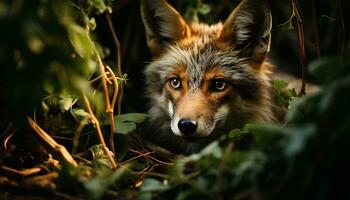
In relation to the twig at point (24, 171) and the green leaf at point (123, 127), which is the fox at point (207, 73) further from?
the twig at point (24, 171)

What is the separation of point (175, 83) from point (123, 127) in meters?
0.80

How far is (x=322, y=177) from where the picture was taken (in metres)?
2.02

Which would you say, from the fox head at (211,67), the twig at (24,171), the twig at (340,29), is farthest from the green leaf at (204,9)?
the twig at (24,171)

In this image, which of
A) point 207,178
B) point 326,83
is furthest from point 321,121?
point 207,178

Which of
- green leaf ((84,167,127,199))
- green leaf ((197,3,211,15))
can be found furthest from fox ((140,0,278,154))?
green leaf ((84,167,127,199))

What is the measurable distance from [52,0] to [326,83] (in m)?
1.35

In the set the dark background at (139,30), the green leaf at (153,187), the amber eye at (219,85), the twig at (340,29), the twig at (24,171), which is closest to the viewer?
the green leaf at (153,187)

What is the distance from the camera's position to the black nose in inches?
141

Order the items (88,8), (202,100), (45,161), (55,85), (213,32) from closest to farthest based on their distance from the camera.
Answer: (55,85), (45,161), (88,8), (202,100), (213,32)

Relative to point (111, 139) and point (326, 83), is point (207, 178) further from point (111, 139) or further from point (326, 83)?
point (111, 139)

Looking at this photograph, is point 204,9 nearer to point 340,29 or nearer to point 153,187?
point 340,29

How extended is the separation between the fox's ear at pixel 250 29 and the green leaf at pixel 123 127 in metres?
1.25

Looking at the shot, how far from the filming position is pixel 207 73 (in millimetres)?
4055

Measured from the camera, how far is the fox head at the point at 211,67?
3.92 m
